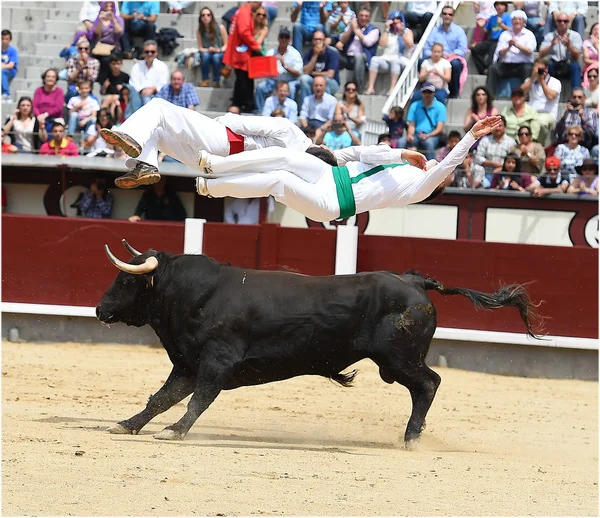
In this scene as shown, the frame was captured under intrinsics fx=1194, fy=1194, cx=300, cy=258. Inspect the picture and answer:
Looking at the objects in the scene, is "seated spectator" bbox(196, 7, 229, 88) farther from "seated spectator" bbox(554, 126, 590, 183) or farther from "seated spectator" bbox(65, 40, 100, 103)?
"seated spectator" bbox(554, 126, 590, 183)

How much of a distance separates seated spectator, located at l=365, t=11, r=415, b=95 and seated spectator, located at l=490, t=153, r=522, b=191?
1852 millimetres

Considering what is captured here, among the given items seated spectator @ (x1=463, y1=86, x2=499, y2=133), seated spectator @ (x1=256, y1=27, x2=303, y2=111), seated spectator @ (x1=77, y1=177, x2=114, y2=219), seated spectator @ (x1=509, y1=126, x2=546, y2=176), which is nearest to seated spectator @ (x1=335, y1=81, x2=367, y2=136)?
seated spectator @ (x1=256, y1=27, x2=303, y2=111)

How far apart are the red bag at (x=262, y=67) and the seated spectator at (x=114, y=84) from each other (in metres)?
1.34

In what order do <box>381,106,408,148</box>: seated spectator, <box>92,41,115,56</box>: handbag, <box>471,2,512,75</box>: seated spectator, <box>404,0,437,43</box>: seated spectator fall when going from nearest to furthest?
<box>381,106,408,148</box>: seated spectator < <box>471,2,512,75</box>: seated spectator < <box>404,0,437,43</box>: seated spectator < <box>92,41,115,56</box>: handbag

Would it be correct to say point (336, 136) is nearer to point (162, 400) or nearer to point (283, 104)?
point (283, 104)

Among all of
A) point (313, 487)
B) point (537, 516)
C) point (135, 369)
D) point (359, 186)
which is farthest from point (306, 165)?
point (135, 369)

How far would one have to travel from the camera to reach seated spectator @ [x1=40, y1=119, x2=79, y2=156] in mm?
11336

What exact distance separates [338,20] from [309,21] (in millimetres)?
357

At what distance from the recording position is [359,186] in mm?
6262

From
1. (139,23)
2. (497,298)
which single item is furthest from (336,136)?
(497,298)

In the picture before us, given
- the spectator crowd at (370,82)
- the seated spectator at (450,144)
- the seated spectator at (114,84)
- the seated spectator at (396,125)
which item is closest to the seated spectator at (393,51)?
the spectator crowd at (370,82)

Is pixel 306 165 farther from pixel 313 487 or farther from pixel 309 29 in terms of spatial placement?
pixel 309 29

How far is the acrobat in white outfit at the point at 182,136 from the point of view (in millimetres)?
5805

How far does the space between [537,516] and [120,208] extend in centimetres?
747
